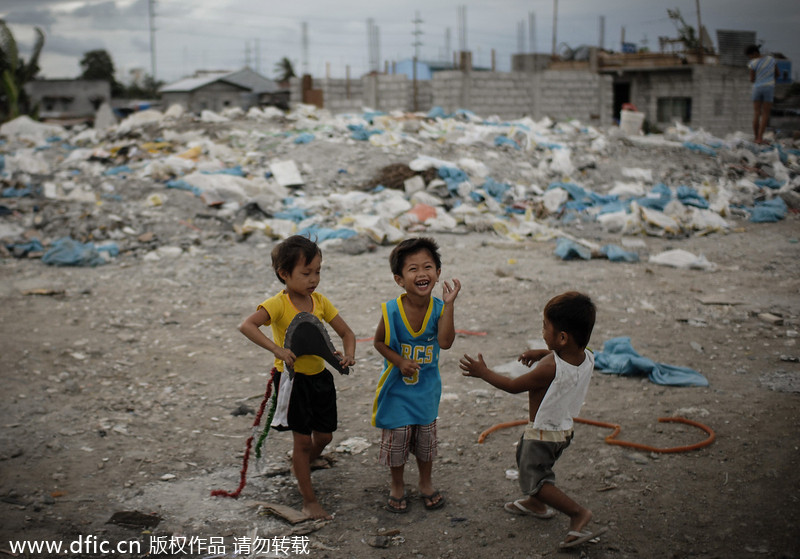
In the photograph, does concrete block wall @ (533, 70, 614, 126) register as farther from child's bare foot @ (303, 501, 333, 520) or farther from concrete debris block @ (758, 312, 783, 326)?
child's bare foot @ (303, 501, 333, 520)

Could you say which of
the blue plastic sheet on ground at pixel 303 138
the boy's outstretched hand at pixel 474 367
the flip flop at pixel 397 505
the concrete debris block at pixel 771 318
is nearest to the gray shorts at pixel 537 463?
the boy's outstretched hand at pixel 474 367

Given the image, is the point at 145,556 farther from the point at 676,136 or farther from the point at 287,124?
the point at 676,136

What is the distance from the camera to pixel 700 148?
1256 centimetres

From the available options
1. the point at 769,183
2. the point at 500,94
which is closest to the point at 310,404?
the point at 769,183

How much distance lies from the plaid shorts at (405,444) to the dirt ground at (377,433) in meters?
0.21

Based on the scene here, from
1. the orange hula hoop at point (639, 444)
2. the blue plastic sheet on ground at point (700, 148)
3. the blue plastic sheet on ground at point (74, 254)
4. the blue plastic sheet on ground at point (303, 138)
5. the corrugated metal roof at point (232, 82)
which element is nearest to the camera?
the orange hula hoop at point (639, 444)

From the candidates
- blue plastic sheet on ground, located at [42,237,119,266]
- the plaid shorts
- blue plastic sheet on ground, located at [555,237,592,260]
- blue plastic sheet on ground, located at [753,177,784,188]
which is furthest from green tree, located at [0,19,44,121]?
the plaid shorts

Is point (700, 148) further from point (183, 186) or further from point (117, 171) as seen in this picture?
point (117, 171)

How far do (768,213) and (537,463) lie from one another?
7.76 metres

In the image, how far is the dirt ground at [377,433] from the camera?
7.28 ft

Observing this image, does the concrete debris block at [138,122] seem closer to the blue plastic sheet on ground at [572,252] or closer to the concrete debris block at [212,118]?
the concrete debris block at [212,118]

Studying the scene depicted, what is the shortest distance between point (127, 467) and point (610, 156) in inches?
431

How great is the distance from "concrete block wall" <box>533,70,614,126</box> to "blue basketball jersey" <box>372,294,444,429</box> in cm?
1584

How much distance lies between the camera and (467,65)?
16.0m
